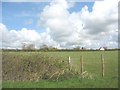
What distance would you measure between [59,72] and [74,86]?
406cm

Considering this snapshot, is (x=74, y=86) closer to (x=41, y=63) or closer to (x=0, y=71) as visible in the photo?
(x=41, y=63)

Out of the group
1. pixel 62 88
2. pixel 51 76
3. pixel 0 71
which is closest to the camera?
pixel 62 88

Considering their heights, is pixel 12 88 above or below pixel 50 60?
below

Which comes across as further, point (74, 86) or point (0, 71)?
point (0, 71)

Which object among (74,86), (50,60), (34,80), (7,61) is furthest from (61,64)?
(74,86)

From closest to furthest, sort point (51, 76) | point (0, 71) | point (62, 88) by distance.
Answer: point (62, 88), point (51, 76), point (0, 71)

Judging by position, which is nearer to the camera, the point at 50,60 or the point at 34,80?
the point at 34,80

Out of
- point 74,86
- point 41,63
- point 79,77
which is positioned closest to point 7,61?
point 41,63

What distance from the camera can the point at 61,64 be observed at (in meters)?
21.5

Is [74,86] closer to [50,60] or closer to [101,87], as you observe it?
[101,87]

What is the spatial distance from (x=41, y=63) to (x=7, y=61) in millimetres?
2585

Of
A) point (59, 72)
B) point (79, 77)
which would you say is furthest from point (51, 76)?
point (79, 77)

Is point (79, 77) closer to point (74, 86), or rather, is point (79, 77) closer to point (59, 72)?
point (59, 72)

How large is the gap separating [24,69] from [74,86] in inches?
240
